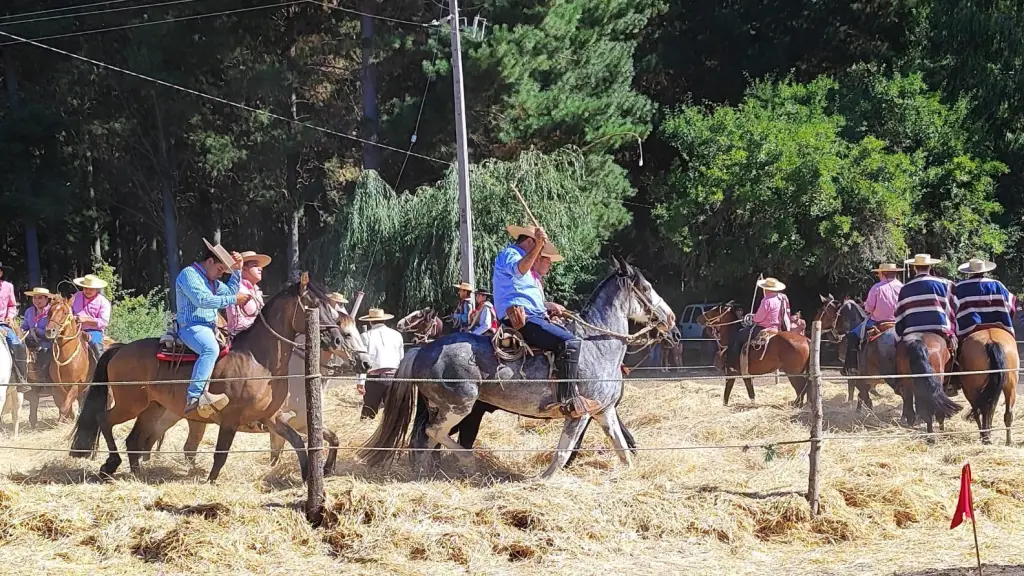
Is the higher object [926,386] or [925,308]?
[925,308]

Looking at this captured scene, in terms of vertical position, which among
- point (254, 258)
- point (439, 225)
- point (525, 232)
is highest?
point (439, 225)

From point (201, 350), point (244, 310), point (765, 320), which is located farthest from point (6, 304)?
point (765, 320)

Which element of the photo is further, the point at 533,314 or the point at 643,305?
the point at 643,305

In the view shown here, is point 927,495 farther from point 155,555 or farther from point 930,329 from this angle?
point 155,555

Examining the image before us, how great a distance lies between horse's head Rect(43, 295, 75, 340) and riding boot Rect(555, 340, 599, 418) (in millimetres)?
7810

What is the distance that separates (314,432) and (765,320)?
996 cm

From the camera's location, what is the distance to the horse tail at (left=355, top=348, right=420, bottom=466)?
32.6ft

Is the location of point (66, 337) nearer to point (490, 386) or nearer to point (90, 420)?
point (90, 420)

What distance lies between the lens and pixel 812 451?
8.38 meters

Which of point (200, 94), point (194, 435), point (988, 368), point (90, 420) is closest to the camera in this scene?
point (90, 420)

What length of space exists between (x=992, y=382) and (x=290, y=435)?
7256 mm

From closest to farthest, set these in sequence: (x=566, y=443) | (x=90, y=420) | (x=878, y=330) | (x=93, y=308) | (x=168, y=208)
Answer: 1. (x=566, y=443)
2. (x=90, y=420)
3. (x=878, y=330)
4. (x=93, y=308)
5. (x=168, y=208)

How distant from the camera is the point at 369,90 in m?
28.1

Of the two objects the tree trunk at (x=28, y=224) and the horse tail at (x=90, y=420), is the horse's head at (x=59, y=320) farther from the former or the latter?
the tree trunk at (x=28, y=224)
